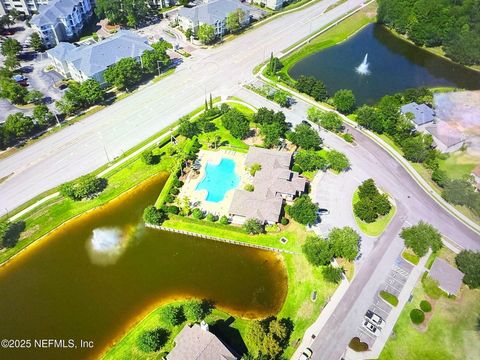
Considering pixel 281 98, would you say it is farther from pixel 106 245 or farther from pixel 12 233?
pixel 12 233

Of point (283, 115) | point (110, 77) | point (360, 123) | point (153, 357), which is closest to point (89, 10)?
point (110, 77)

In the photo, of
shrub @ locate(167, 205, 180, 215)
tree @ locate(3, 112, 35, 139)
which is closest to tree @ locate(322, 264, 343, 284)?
shrub @ locate(167, 205, 180, 215)

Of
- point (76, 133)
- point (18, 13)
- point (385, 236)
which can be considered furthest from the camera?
point (18, 13)

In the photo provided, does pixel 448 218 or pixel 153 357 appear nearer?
pixel 153 357

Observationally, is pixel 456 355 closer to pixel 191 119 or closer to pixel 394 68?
pixel 191 119

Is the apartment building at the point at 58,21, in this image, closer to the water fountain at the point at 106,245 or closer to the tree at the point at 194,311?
the water fountain at the point at 106,245

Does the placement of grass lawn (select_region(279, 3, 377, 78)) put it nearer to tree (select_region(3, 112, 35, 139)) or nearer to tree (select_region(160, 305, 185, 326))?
tree (select_region(3, 112, 35, 139))

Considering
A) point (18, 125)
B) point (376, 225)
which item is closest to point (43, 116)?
point (18, 125)
